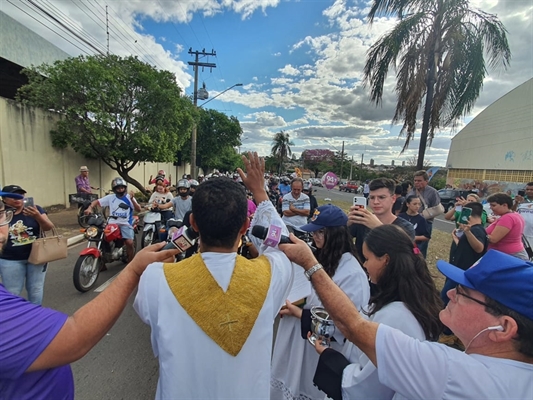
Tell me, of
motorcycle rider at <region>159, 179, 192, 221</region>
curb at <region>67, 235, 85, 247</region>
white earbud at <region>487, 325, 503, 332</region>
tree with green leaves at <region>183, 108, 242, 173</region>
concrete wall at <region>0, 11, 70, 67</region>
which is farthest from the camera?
tree with green leaves at <region>183, 108, 242, 173</region>

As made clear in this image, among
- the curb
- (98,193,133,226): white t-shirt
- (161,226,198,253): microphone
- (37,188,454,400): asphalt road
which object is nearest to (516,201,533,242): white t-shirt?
(161,226,198,253): microphone

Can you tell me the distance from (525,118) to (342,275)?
107 ft

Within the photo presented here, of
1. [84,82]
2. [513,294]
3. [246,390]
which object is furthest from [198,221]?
[84,82]

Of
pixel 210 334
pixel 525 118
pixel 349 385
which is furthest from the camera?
pixel 525 118

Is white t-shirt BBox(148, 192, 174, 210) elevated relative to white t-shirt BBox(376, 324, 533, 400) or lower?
lower

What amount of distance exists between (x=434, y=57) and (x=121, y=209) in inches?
310

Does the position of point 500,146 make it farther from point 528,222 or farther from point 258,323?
point 258,323

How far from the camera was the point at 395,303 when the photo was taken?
1.40m

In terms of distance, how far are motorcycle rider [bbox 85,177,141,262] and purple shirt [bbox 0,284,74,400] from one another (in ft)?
14.4

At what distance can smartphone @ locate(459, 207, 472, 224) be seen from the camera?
11.8 feet

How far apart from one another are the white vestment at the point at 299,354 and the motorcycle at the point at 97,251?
11.9 feet

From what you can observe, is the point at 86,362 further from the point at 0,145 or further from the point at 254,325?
the point at 0,145

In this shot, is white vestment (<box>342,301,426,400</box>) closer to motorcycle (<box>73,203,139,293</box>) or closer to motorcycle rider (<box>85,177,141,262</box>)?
motorcycle (<box>73,203,139,293</box>)

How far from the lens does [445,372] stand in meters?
0.90
